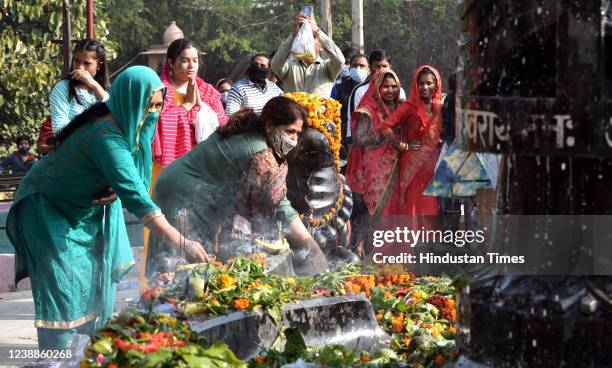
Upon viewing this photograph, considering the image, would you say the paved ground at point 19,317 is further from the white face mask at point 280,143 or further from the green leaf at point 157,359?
the green leaf at point 157,359

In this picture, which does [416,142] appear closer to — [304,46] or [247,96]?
[304,46]

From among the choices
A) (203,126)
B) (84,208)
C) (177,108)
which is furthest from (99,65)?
(84,208)

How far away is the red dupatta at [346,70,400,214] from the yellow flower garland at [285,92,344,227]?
1.59m

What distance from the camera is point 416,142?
34.0 feet

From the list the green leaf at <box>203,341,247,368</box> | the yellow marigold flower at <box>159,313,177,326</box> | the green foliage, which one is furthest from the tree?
the green leaf at <box>203,341,247,368</box>

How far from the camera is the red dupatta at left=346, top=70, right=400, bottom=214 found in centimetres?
1034

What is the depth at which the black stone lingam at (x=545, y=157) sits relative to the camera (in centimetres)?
316

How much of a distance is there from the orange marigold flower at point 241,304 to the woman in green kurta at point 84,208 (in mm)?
733

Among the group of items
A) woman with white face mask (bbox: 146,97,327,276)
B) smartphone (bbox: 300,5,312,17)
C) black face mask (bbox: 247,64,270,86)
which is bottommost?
woman with white face mask (bbox: 146,97,327,276)

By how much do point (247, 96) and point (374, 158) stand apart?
1330mm

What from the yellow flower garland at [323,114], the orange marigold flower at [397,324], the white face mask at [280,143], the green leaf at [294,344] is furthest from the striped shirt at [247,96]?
the green leaf at [294,344]

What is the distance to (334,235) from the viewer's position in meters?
8.53

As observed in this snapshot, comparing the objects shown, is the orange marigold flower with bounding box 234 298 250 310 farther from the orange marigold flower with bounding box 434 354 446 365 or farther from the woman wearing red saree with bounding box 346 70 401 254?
the woman wearing red saree with bounding box 346 70 401 254

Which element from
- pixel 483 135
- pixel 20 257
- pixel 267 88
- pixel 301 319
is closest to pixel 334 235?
pixel 267 88
